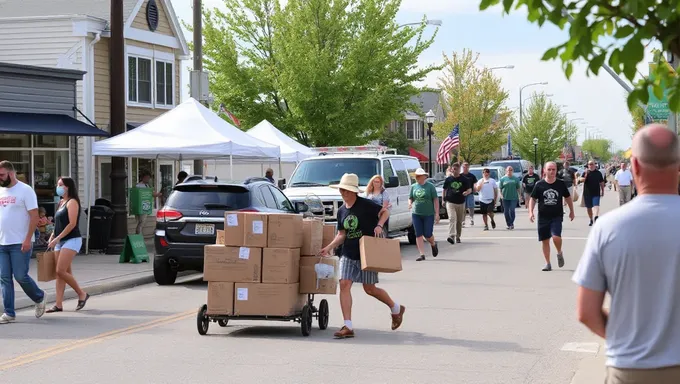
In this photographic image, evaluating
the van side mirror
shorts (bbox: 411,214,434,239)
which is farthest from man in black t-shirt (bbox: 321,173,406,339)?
the van side mirror

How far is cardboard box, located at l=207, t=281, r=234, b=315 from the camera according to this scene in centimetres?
1129

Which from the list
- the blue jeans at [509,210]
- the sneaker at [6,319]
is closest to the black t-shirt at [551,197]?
the sneaker at [6,319]

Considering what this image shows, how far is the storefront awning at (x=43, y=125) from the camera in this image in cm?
2123

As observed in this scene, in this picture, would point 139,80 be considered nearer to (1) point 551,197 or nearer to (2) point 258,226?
(1) point 551,197

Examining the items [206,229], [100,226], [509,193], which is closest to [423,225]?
[206,229]

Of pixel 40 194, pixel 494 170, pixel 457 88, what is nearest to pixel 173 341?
pixel 40 194

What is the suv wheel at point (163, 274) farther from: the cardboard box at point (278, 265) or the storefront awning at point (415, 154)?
the storefront awning at point (415, 154)

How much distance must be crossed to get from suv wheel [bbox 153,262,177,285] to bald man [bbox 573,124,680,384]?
12995 mm

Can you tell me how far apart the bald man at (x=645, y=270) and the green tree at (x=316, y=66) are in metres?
33.6

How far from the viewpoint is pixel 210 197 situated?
1661 centimetres

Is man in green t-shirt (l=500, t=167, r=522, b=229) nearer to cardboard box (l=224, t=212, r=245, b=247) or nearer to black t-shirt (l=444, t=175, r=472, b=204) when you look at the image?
black t-shirt (l=444, t=175, r=472, b=204)

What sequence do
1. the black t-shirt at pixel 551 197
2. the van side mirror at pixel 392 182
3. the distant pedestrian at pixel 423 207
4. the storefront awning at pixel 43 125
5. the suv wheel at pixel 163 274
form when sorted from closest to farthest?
the suv wheel at pixel 163 274, the black t-shirt at pixel 551 197, the distant pedestrian at pixel 423 207, the storefront awning at pixel 43 125, the van side mirror at pixel 392 182

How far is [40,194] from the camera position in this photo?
24.2 meters

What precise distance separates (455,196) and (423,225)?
4.11 metres
